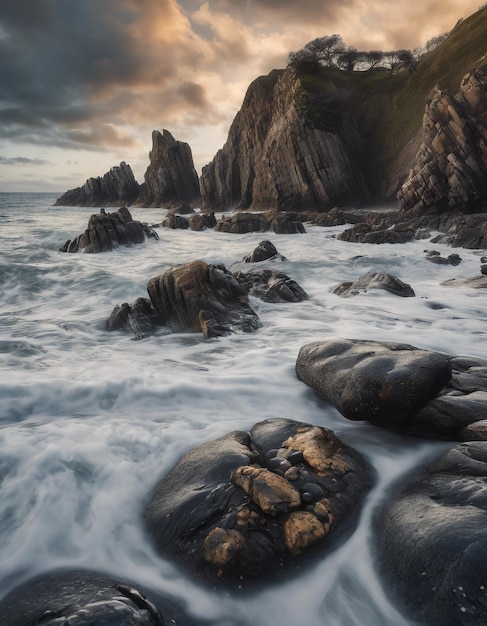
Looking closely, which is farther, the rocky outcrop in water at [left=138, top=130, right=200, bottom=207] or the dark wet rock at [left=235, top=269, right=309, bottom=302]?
the rocky outcrop in water at [left=138, top=130, right=200, bottom=207]

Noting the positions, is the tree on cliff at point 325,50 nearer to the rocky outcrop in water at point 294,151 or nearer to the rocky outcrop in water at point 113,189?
the rocky outcrop in water at point 294,151

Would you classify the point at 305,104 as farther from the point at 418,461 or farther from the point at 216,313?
the point at 418,461

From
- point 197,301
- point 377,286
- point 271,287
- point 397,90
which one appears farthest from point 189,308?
point 397,90

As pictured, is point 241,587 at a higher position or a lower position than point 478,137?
lower

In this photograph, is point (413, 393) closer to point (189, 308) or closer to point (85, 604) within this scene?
point (85, 604)

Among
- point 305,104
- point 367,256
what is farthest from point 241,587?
point 305,104

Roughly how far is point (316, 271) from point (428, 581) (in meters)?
15.7

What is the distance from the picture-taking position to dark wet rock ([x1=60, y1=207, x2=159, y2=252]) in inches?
928

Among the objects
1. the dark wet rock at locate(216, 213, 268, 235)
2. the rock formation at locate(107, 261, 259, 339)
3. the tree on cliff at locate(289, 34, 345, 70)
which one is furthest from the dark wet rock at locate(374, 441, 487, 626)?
the tree on cliff at locate(289, 34, 345, 70)

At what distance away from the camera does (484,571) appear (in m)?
2.47

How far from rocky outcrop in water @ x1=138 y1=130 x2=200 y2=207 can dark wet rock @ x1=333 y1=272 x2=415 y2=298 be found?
73.9 meters

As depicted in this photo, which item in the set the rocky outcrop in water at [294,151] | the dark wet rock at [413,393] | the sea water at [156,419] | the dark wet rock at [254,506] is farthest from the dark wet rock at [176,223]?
the dark wet rock at [254,506]

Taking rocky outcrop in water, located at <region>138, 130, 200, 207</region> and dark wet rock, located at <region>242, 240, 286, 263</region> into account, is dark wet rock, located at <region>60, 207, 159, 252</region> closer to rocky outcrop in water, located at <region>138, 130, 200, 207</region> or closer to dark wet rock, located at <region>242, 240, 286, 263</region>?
dark wet rock, located at <region>242, 240, 286, 263</region>

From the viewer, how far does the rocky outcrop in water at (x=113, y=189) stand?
9969 centimetres
